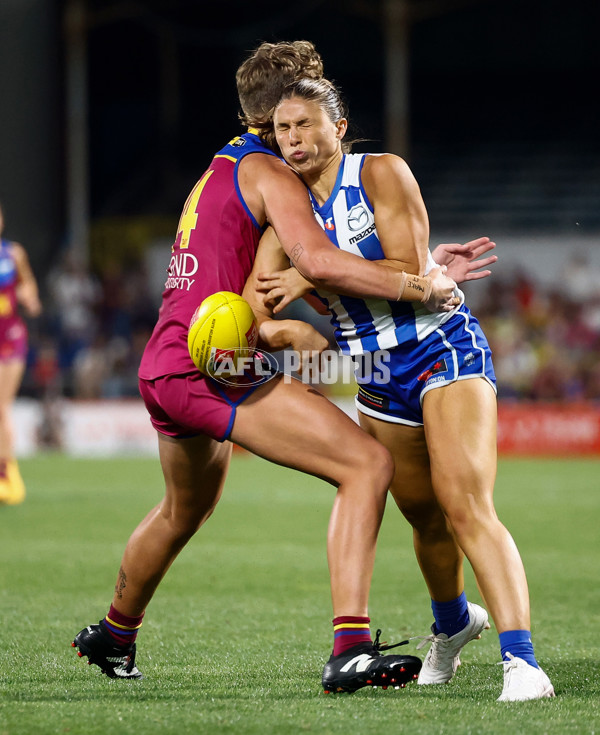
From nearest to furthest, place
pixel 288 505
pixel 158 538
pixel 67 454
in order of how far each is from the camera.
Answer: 1. pixel 158 538
2. pixel 288 505
3. pixel 67 454

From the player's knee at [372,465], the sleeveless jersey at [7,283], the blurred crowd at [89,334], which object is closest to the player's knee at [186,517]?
the player's knee at [372,465]

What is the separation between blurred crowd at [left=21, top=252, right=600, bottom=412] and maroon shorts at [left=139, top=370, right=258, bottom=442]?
13.9 metres

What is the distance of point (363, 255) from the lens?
423cm

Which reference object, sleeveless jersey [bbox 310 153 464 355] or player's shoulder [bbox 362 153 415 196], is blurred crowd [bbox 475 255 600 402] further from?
player's shoulder [bbox 362 153 415 196]

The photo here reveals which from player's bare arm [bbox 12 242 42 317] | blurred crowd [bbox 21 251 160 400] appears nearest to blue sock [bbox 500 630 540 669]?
player's bare arm [bbox 12 242 42 317]

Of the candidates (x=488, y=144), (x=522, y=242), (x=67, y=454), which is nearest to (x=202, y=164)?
(x=488, y=144)

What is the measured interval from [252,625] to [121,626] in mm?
1194

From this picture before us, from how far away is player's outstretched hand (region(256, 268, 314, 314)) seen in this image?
415cm

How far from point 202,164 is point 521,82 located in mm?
7489

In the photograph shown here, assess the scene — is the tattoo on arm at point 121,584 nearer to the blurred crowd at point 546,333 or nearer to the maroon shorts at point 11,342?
the maroon shorts at point 11,342

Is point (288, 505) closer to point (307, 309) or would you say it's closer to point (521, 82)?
point (307, 309)

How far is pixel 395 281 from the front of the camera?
4.01m

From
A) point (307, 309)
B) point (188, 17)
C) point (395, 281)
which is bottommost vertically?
point (307, 309)

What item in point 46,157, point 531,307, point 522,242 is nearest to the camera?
point 531,307
